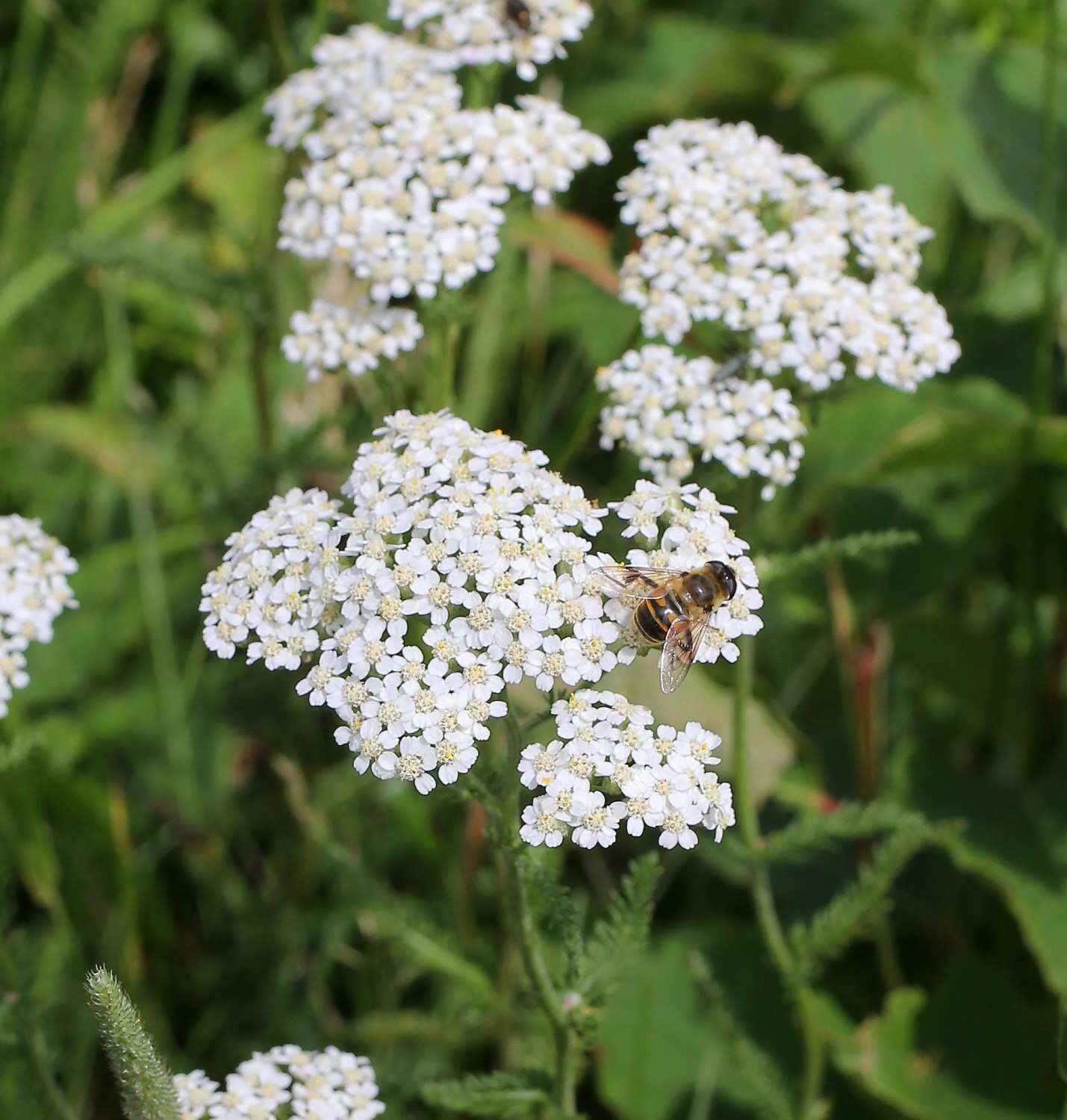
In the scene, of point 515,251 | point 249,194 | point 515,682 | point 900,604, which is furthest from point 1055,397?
point 249,194

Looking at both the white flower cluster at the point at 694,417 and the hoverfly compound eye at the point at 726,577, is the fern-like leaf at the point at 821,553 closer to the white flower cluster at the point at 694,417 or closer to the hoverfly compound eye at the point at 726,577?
the white flower cluster at the point at 694,417

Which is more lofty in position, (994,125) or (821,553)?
(994,125)

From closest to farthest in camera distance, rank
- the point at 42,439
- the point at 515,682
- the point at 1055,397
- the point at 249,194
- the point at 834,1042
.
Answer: the point at 515,682, the point at 834,1042, the point at 1055,397, the point at 42,439, the point at 249,194

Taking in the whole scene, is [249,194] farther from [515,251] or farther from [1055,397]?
[1055,397]

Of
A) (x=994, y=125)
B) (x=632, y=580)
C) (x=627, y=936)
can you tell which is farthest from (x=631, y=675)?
(x=994, y=125)

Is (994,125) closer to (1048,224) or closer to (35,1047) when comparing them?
(1048,224)

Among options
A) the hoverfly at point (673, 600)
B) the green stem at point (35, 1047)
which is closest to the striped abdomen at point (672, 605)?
the hoverfly at point (673, 600)
